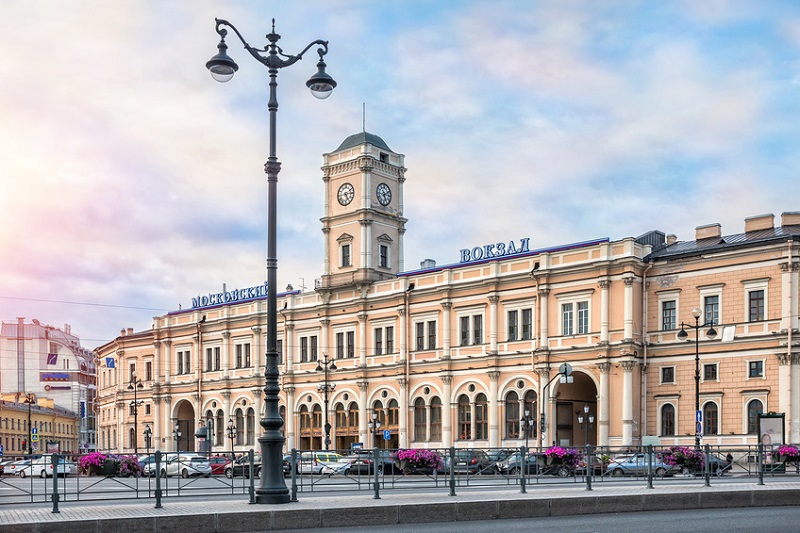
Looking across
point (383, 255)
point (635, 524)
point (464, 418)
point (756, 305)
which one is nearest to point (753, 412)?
point (756, 305)

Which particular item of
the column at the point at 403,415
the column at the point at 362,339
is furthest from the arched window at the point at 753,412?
the column at the point at 362,339

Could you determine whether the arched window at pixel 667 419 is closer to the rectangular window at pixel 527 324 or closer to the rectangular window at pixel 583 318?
the rectangular window at pixel 583 318

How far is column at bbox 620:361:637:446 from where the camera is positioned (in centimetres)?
5700

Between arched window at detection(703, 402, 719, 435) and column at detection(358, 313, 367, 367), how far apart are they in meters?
26.5

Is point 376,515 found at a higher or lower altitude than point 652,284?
lower

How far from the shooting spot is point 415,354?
69.5 metres

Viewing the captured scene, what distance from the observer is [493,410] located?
64.2 metres

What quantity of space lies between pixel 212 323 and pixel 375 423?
21898 mm

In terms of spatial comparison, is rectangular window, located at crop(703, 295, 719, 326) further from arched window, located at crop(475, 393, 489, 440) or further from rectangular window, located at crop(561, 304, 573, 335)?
arched window, located at crop(475, 393, 489, 440)

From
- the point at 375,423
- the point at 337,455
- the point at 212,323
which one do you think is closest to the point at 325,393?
the point at 375,423

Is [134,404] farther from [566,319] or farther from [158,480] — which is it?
[158,480]

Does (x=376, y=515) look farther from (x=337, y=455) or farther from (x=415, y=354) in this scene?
(x=415, y=354)

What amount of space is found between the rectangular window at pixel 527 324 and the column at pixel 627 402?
7610mm

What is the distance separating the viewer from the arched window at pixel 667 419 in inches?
2249
